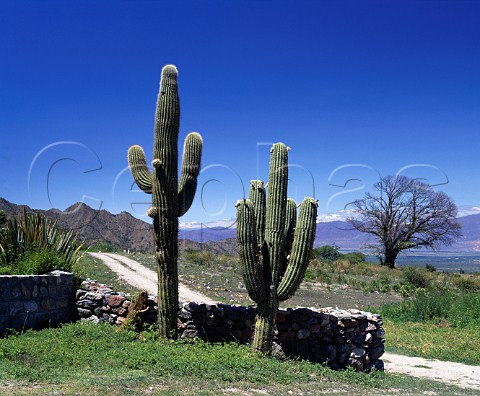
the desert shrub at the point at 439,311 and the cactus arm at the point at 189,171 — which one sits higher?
the cactus arm at the point at 189,171

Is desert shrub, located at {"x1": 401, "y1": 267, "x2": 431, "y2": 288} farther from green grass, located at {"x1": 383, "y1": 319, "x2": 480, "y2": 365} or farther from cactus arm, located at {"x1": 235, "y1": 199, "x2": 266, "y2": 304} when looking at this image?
cactus arm, located at {"x1": 235, "y1": 199, "x2": 266, "y2": 304}

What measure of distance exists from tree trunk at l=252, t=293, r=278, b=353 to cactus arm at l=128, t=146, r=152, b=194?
10.8 feet

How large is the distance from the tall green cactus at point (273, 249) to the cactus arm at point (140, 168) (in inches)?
86.4

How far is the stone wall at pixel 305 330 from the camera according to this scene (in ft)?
34.6

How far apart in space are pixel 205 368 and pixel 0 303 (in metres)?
4.90

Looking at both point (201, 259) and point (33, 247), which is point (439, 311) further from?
point (201, 259)

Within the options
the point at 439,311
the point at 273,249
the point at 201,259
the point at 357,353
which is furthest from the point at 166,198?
the point at 201,259

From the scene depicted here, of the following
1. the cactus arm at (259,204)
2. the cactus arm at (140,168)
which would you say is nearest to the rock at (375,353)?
the cactus arm at (259,204)

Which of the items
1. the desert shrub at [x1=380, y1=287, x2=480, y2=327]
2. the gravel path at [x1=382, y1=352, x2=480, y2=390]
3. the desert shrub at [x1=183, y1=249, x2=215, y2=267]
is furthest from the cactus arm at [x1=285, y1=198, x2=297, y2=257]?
the desert shrub at [x1=183, y1=249, x2=215, y2=267]

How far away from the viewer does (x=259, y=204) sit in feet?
33.3

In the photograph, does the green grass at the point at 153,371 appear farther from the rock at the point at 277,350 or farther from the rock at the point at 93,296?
the rock at the point at 93,296

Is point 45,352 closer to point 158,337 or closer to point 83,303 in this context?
point 158,337

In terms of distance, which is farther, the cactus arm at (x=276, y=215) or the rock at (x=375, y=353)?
the rock at (x=375, y=353)

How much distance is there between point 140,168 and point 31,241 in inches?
158
